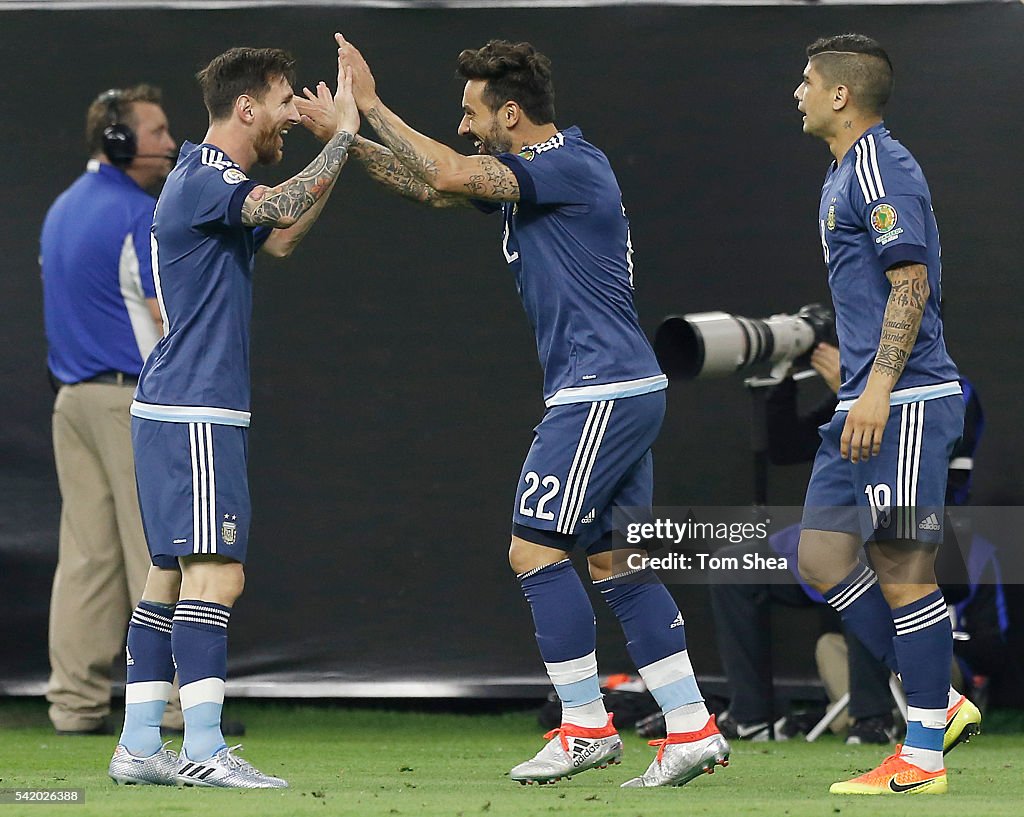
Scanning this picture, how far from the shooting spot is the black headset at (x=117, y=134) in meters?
5.75

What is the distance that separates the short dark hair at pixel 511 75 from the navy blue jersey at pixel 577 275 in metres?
0.12

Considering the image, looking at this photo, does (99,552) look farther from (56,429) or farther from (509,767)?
(509,767)

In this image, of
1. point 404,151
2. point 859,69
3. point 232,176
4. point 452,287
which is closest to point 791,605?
point 452,287

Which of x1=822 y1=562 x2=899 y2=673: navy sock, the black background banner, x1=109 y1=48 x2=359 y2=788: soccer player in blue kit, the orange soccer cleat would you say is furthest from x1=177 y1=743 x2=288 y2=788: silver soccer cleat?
the black background banner

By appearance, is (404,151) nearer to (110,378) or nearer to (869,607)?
(869,607)

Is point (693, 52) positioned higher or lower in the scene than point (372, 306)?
higher

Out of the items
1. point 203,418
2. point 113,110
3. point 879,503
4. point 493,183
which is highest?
point 113,110

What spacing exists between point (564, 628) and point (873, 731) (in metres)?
1.95

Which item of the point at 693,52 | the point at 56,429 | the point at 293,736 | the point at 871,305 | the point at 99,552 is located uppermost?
the point at 693,52

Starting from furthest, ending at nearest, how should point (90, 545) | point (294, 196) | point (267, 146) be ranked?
point (90, 545)
point (267, 146)
point (294, 196)

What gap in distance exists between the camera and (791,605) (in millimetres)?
6086

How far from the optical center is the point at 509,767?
5.15 meters

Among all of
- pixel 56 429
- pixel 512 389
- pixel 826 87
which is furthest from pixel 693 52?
pixel 56 429

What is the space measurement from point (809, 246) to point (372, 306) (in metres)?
1.63
